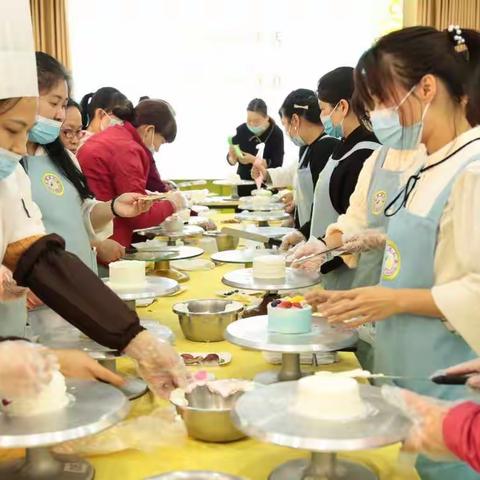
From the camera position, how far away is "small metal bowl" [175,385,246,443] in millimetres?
1256

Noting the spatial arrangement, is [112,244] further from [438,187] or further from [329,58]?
[329,58]

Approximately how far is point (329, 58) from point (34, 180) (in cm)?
519

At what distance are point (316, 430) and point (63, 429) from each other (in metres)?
0.35

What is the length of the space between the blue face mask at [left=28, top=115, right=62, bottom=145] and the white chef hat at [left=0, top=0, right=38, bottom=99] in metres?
0.60

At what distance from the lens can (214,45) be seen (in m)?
6.70

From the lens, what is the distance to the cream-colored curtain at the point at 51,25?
6.40 metres

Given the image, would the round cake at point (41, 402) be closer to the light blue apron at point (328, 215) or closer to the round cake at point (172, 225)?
the light blue apron at point (328, 215)

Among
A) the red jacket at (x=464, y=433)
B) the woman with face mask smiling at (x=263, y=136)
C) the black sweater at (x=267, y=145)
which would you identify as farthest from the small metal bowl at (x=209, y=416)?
the woman with face mask smiling at (x=263, y=136)

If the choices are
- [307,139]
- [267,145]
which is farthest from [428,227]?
[267,145]

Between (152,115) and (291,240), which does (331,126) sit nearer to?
(291,240)

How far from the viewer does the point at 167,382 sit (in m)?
1.38

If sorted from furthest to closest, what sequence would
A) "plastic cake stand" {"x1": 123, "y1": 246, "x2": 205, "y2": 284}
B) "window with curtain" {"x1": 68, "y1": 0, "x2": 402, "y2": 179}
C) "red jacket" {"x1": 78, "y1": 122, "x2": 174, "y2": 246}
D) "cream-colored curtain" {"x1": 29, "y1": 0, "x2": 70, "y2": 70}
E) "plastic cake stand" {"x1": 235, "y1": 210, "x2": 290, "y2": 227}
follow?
A: "window with curtain" {"x1": 68, "y1": 0, "x2": 402, "y2": 179}
"cream-colored curtain" {"x1": 29, "y1": 0, "x2": 70, "y2": 70}
"plastic cake stand" {"x1": 235, "y1": 210, "x2": 290, "y2": 227}
"red jacket" {"x1": 78, "y1": 122, "x2": 174, "y2": 246}
"plastic cake stand" {"x1": 123, "y1": 246, "x2": 205, "y2": 284}

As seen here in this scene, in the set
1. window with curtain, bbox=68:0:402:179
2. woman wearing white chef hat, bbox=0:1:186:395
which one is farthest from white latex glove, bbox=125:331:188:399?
window with curtain, bbox=68:0:402:179

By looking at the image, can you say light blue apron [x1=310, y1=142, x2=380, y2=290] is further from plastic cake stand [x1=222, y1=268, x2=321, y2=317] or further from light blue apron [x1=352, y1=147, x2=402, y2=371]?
plastic cake stand [x1=222, y1=268, x2=321, y2=317]
